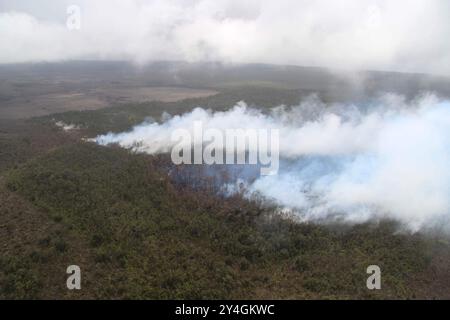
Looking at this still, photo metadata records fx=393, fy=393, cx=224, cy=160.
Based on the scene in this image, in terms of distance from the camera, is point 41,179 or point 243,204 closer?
point 243,204

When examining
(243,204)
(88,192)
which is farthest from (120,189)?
(243,204)

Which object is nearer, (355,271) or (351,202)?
(355,271)

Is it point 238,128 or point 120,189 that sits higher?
point 238,128
